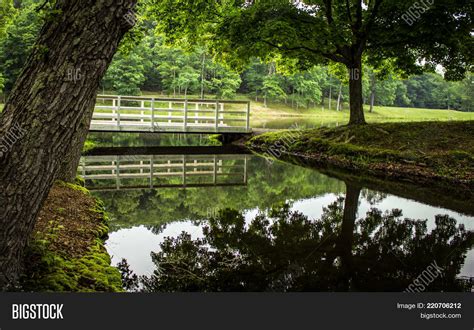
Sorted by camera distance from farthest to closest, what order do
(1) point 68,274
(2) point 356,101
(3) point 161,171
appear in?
(2) point 356,101 → (3) point 161,171 → (1) point 68,274

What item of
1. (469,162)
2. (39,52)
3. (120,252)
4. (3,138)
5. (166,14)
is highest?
(166,14)

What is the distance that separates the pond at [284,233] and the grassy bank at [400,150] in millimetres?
1849

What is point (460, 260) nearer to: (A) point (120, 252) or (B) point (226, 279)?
(B) point (226, 279)

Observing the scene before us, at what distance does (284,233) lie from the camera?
252 inches

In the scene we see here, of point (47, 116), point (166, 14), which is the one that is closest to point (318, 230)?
point (47, 116)

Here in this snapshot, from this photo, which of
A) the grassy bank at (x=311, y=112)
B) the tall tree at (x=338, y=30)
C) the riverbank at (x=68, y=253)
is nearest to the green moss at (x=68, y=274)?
the riverbank at (x=68, y=253)

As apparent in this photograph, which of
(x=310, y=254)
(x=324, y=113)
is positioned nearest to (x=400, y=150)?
(x=310, y=254)

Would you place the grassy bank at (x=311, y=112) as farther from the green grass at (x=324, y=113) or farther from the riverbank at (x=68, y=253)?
the riverbank at (x=68, y=253)

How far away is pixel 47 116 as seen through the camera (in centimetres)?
315

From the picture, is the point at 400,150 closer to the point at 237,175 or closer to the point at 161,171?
the point at 237,175

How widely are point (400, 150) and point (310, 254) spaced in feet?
31.0

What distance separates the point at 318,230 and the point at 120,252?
3177 millimetres

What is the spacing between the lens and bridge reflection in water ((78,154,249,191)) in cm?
1089

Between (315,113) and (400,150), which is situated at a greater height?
(315,113)
